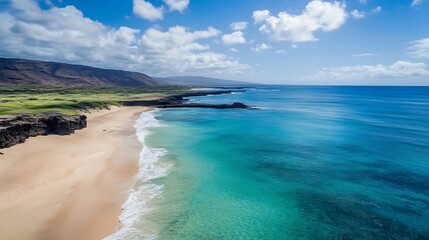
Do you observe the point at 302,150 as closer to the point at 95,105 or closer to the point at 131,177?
the point at 131,177

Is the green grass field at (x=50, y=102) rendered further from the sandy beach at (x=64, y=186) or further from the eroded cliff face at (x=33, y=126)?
the sandy beach at (x=64, y=186)

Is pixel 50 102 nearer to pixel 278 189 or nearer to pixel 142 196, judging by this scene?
pixel 142 196

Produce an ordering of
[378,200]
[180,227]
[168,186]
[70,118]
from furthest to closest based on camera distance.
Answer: [70,118]
[168,186]
[378,200]
[180,227]

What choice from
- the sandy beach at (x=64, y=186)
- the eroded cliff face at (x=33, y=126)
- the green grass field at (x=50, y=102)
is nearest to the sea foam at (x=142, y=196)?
the sandy beach at (x=64, y=186)

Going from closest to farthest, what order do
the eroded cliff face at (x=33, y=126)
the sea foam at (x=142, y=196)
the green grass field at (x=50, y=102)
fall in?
the sea foam at (x=142, y=196), the eroded cliff face at (x=33, y=126), the green grass field at (x=50, y=102)

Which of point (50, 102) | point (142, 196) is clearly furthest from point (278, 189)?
point (50, 102)

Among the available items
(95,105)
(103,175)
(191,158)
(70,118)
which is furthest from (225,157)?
(95,105)

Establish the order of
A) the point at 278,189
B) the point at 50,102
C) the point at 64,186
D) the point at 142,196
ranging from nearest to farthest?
the point at 142,196, the point at 64,186, the point at 278,189, the point at 50,102
